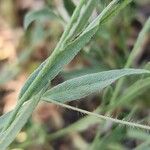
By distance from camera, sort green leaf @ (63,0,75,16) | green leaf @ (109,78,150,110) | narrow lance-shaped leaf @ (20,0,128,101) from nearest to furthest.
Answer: narrow lance-shaped leaf @ (20,0,128,101)
green leaf @ (109,78,150,110)
green leaf @ (63,0,75,16)

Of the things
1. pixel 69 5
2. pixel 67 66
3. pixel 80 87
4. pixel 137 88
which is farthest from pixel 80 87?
pixel 67 66

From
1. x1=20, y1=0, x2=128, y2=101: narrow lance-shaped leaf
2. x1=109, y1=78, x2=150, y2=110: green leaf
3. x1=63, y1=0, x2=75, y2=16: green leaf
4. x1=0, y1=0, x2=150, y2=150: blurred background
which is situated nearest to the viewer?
x1=20, y1=0, x2=128, y2=101: narrow lance-shaped leaf

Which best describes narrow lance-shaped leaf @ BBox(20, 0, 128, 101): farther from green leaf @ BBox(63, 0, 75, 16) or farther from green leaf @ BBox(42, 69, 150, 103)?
green leaf @ BBox(63, 0, 75, 16)

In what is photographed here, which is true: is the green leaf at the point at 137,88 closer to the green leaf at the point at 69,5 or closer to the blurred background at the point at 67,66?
the blurred background at the point at 67,66

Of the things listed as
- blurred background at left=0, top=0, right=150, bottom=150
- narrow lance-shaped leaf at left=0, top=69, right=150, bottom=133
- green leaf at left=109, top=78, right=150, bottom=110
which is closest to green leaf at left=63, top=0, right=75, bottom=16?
blurred background at left=0, top=0, right=150, bottom=150

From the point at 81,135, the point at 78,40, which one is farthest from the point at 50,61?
the point at 81,135

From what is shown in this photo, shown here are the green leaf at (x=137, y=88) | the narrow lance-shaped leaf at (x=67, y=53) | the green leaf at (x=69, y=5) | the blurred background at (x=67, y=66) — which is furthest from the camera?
the blurred background at (x=67, y=66)

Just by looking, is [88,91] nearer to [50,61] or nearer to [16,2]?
[50,61]

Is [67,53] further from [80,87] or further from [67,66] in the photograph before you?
[67,66]

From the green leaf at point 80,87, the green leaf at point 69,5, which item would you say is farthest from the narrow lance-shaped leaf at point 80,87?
the green leaf at point 69,5
